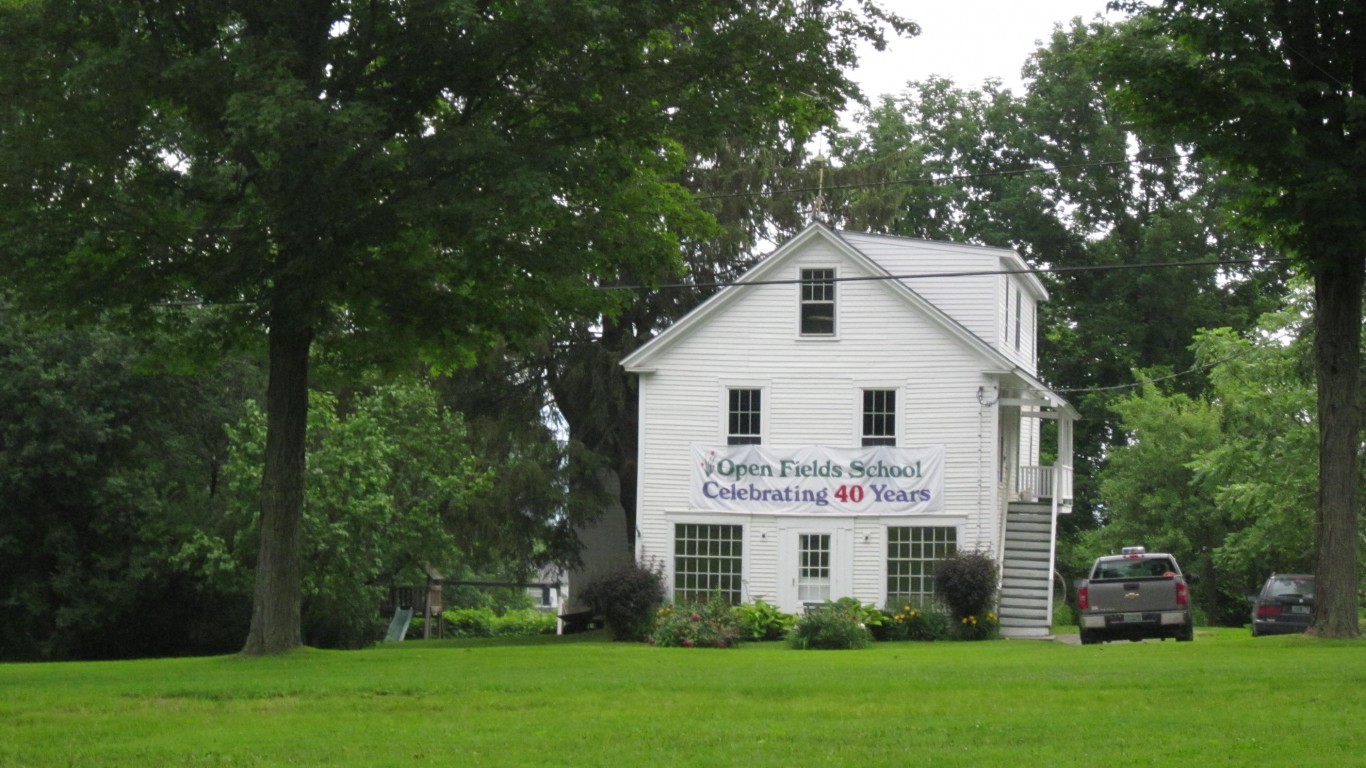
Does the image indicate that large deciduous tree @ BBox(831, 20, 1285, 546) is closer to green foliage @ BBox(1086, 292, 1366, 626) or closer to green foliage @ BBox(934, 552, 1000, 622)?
green foliage @ BBox(1086, 292, 1366, 626)

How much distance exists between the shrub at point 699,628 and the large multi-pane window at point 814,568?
321cm

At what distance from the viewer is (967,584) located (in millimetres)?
33500

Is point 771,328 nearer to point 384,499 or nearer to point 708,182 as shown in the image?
point 708,182

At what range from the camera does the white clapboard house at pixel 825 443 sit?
34938mm

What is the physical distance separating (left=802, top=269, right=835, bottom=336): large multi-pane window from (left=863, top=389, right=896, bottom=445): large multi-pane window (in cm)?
163

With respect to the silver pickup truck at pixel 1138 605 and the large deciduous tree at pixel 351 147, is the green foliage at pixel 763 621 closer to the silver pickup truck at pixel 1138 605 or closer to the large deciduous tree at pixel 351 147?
the silver pickup truck at pixel 1138 605

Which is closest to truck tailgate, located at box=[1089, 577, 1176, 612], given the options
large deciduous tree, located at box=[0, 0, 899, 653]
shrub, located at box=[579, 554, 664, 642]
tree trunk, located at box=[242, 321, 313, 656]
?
shrub, located at box=[579, 554, 664, 642]

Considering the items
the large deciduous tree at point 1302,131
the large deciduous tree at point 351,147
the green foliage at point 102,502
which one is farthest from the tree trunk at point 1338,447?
the green foliage at point 102,502

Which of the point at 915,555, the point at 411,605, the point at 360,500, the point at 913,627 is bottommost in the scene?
the point at 411,605

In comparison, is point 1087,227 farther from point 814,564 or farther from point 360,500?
point 360,500

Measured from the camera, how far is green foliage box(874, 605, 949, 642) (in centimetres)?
3359

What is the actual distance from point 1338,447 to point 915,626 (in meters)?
13.6

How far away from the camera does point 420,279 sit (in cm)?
2006

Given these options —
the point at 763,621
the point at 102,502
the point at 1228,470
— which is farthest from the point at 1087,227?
the point at 102,502
